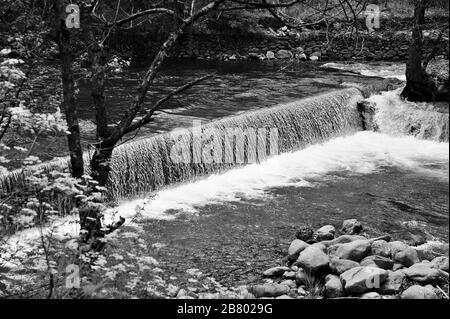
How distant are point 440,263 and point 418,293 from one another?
1.12 m

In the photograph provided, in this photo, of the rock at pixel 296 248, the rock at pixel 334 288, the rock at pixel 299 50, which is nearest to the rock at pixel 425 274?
the rock at pixel 334 288

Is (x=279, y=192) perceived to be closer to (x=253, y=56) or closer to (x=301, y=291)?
(x=301, y=291)

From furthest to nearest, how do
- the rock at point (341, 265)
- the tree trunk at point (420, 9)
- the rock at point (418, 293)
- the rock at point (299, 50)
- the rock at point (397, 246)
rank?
the rock at point (299, 50)
the tree trunk at point (420, 9)
the rock at point (397, 246)
the rock at point (341, 265)
the rock at point (418, 293)

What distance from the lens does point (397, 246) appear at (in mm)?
7926

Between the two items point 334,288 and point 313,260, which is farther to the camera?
point 313,260

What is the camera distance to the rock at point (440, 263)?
7141mm

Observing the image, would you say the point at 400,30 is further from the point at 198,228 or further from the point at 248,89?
the point at 198,228

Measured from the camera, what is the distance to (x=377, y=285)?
6.73 m

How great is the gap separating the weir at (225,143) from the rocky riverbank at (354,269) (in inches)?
143

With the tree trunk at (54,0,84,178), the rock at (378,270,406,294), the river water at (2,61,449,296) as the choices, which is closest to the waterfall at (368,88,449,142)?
the river water at (2,61,449,296)

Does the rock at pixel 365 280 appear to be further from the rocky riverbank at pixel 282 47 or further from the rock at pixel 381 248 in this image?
the rocky riverbank at pixel 282 47

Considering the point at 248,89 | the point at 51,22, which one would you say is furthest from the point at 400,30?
the point at 51,22

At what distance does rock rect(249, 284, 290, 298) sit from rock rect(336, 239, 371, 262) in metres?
1.29

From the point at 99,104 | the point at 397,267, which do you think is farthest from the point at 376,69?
the point at 99,104
